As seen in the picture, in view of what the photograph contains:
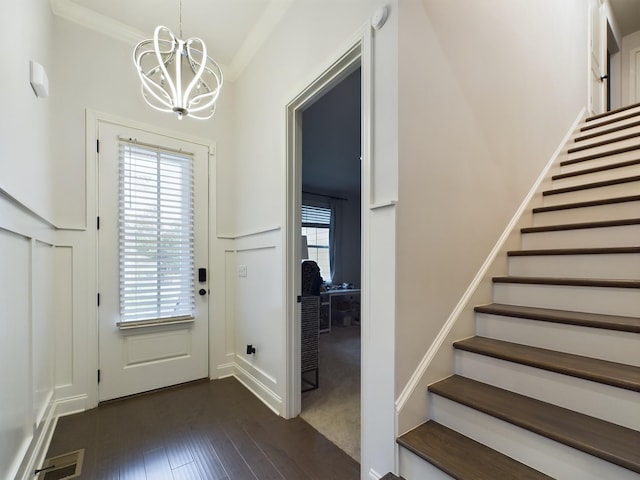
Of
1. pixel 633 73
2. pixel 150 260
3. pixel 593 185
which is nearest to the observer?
pixel 593 185

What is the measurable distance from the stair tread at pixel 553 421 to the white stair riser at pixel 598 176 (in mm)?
1814

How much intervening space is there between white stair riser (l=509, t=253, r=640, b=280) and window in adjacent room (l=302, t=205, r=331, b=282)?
4.60 metres

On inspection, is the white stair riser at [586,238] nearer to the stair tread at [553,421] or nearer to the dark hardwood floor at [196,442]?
the stair tread at [553,421]

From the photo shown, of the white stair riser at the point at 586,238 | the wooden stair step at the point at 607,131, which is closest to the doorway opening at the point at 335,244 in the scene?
the white stair riser at the point at 586,238

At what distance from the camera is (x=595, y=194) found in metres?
2.09

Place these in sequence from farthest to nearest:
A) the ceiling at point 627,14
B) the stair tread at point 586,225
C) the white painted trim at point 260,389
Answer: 1. the ceiling at point 627,14
2. the white painted trim at point 260,389
3. the stair tread at point 586,225

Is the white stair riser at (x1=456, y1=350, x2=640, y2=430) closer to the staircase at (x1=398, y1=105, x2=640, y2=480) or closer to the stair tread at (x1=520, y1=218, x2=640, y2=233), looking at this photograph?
the staircase at (x1=398, y1=105, x2=640, y2=480)

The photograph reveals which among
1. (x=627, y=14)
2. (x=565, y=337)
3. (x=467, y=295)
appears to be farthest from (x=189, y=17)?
(x=627, y=14)

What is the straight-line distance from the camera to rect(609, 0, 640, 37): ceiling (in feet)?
13.5

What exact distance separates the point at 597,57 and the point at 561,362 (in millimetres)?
4449

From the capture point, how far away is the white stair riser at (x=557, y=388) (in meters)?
1.08

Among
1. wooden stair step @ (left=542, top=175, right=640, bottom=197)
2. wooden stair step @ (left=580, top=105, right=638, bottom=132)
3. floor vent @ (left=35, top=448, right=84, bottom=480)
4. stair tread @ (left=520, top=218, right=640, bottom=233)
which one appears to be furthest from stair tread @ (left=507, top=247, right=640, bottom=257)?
floor vent @ (left=35, top=448, right=84, bottom=480)

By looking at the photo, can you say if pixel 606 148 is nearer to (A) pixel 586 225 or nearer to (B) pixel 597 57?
(A) pixel 586 225

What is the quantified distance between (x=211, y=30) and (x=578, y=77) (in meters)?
3.78
